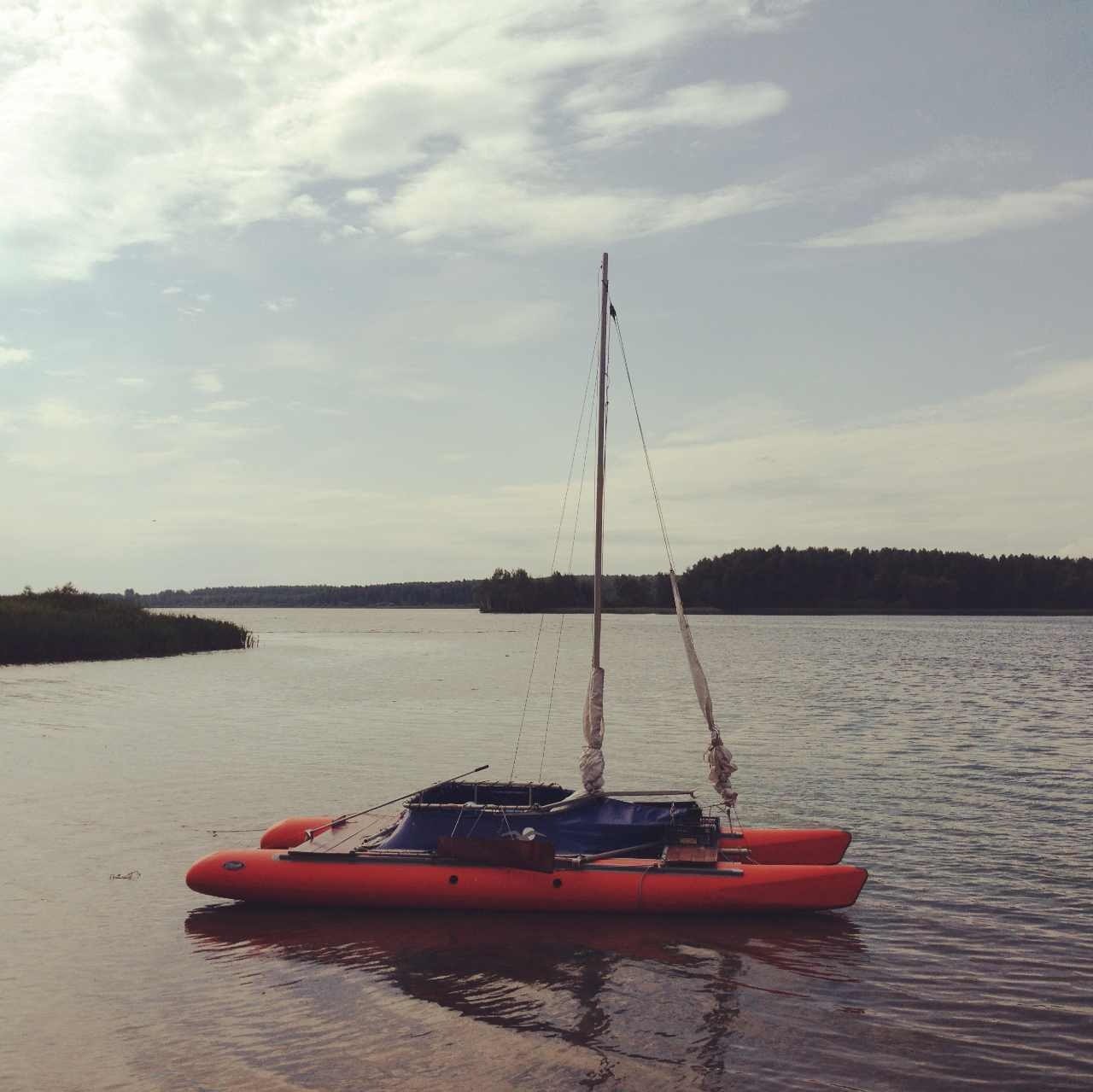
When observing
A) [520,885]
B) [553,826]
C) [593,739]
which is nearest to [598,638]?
[593,739]

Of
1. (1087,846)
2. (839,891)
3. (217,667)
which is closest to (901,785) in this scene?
(1087,846)

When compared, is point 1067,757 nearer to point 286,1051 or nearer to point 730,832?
point 730,832

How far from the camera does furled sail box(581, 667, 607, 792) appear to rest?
18266 mm

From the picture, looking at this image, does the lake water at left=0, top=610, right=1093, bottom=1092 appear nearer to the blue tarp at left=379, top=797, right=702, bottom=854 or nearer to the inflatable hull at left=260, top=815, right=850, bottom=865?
the inflatable hull at left=260, top=815, right=850, bottom=865

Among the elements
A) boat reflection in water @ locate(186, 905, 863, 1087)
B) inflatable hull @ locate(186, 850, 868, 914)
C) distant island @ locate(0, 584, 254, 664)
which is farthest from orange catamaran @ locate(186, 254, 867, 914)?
distant island @ locate(0, 584, 254, 664)

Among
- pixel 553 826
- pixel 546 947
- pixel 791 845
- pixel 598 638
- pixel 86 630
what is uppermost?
pixel 598 638

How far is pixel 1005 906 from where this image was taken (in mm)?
16359

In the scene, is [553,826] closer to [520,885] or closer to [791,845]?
[520,885]

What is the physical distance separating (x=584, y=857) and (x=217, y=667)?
55.2m

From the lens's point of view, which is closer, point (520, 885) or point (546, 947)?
point (546, 947)

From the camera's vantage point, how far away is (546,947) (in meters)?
14.7

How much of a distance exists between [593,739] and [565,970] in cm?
543

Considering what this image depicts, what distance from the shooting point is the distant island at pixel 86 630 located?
62.0m

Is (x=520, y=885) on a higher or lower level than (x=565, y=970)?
higher
